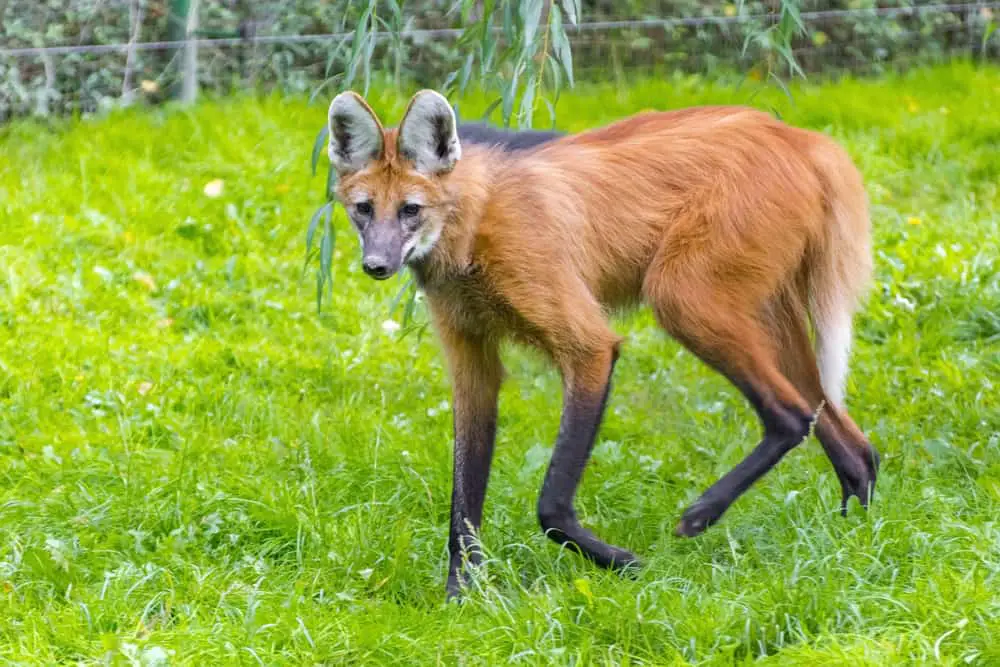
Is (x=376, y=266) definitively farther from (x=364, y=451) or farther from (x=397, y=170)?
(x=364, y=451)

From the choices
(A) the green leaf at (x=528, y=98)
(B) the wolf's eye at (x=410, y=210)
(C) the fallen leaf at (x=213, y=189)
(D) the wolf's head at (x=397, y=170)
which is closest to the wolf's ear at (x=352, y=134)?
(D) the wolf's head at (x=397, y=170)

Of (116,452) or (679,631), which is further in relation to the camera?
(116,452)

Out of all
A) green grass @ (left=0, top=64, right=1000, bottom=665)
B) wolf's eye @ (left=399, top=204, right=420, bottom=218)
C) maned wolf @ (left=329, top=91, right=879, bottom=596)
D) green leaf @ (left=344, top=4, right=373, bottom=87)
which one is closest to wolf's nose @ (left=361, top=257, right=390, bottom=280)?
maned wolf @ (left=329, top=91, right=879, bottom=596)

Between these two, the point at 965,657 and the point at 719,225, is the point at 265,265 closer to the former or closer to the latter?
the point at 719,225

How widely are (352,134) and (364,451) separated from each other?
103 cm

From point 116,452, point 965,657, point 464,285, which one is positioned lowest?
point 116,452

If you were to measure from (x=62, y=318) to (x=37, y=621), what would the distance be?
A: 196cm

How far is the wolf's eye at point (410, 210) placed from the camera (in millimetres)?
3125

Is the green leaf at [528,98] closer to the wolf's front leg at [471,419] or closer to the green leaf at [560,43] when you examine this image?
the green leaf at [560,43]

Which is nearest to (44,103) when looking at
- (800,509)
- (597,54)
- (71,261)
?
(71,261)

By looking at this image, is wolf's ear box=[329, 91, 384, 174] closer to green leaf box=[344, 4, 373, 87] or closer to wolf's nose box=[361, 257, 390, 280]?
green leaf box=[344, 4, 373, 87]

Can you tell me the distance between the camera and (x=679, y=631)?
2.60 metres

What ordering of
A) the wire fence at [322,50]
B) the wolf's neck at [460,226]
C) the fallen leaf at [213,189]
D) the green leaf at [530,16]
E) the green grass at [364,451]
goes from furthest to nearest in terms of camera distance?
1. the wire fence at [322,50]
2. the fallen leaf at [213,189]
3. the wolf's neck at [460,226]
4. the green leaf at [530,16]
5. the green grass at [364,451]

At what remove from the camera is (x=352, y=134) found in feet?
10.3
